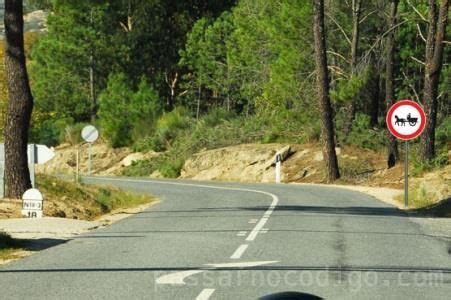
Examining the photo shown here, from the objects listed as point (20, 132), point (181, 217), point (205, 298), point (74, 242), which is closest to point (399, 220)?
point (181, 217)

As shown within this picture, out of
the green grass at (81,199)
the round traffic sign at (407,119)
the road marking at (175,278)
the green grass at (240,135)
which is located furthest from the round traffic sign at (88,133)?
the road marking at (175,278)

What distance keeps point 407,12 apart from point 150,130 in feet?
70.0

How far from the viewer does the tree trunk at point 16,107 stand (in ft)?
70.2

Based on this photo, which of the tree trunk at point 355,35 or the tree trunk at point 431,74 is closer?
the tree trunk at point 431,74

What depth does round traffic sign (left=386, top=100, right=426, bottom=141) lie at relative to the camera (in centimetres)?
2330

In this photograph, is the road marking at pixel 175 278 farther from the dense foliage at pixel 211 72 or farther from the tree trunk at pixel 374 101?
the tree trunk at pixel 374 101

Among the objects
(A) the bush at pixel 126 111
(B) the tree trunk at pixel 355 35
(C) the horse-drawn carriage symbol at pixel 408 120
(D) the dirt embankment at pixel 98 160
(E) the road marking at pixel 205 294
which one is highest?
(B) the tree trunk at pixel 355 35

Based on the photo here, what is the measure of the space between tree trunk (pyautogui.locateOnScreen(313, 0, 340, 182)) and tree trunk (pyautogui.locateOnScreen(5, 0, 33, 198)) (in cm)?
1768

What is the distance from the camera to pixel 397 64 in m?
43.3

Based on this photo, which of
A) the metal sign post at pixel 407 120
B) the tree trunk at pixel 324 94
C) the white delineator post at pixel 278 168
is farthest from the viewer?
the white delineator post at pixel 278 168

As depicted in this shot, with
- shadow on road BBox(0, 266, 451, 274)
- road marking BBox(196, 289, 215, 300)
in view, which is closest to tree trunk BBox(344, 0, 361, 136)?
shadow on road BBox(0, 266, 451, 274)

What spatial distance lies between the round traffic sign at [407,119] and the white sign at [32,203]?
359 inches

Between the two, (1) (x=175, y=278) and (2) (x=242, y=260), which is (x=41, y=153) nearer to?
(2) (x=242, y=260)

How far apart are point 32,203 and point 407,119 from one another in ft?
31.8
